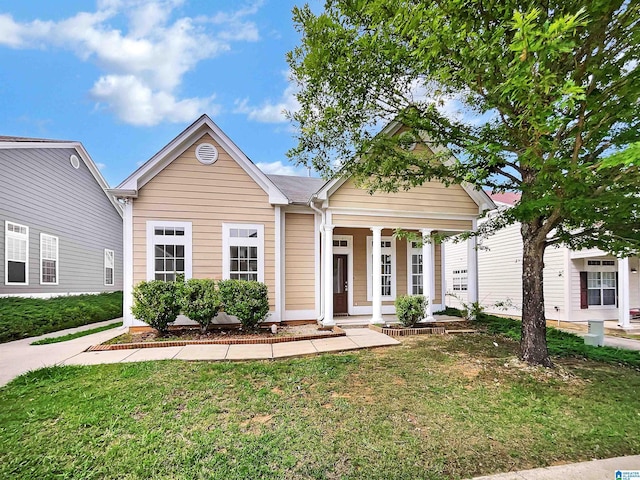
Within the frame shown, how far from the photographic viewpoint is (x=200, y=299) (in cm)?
809

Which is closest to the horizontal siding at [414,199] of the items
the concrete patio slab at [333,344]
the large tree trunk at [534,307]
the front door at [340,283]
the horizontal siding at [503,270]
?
the front door at [340,283]

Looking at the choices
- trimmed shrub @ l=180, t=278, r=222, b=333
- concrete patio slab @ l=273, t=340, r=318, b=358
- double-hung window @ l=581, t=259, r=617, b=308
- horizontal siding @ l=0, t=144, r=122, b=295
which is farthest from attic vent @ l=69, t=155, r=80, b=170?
double-hung window @ l=581, t=259, r=617, b=308

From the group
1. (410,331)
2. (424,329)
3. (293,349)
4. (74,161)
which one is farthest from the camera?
(74,161)

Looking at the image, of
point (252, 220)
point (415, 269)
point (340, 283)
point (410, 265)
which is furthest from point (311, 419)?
point (415, 269)

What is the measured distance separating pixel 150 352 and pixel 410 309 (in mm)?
6281

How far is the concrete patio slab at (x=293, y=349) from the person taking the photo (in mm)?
6496

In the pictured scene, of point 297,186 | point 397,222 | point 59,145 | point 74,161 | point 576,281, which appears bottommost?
point 576,281

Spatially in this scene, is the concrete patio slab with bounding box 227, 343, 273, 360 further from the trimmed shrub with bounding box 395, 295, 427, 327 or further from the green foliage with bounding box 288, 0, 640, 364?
the green foliage with bounding box 288, 0, 640, 364

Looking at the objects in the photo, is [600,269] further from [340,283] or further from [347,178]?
[347,178]

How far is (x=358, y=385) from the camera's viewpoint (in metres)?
4.91

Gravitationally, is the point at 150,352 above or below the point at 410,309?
below

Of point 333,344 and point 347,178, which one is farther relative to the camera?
point 347,178

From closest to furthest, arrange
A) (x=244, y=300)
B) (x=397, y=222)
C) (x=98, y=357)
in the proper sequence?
(x=98, y=357)
(x=244, y=300)
(x=397, y=222)

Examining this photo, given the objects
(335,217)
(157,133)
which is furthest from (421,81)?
(157,133)
